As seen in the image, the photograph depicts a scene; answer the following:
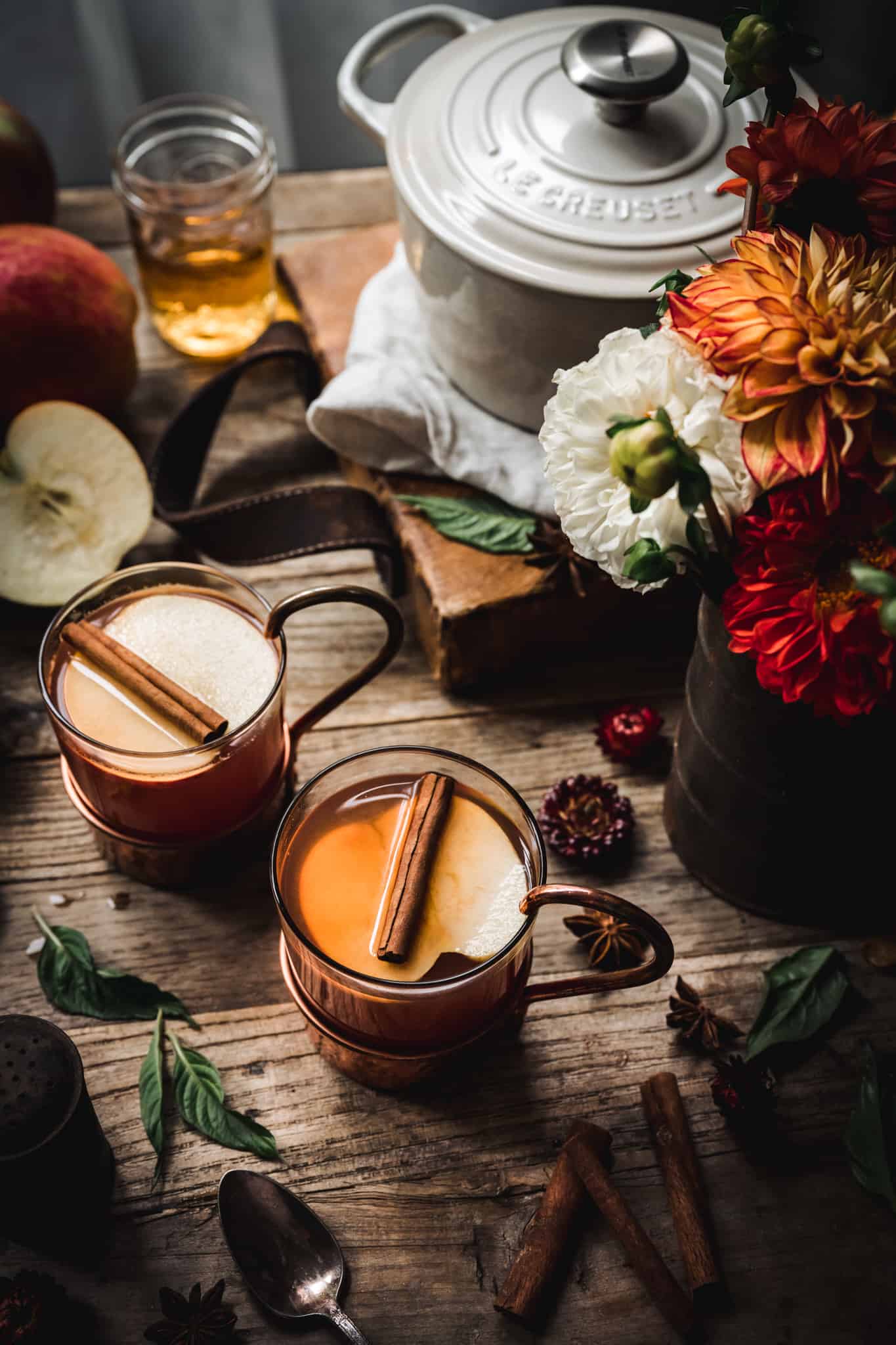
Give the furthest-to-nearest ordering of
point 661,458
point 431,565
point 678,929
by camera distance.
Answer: point 431,565 < point 678,929 < point 661,458

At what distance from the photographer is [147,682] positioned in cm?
75

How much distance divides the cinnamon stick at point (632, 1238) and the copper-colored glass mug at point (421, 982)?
9 cm

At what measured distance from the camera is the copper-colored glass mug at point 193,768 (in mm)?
735

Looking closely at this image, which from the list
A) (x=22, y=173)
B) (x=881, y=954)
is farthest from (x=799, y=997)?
(x=22, y=173)

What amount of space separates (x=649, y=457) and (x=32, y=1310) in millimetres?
529

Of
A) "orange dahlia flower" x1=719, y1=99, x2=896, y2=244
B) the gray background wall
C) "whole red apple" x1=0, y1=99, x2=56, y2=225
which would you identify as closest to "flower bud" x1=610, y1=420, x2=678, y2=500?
"orange dahlia flower" x1=719, y1=99, x2=896, y2=244

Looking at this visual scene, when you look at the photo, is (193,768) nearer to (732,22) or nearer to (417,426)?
(417,426)

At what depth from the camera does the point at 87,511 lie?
956mm

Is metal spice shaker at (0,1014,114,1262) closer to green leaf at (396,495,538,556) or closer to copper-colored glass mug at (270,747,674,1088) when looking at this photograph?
copper-colored glass mug at (270,747,674,1088)

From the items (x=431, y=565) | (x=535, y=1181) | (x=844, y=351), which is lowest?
(x=535, y=1181)

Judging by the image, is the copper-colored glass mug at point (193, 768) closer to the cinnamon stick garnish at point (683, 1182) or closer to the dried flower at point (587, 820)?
the dried flower at point (587, 820)

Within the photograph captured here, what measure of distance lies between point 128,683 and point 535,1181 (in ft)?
1.28

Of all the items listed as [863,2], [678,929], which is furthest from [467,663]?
[863,2]

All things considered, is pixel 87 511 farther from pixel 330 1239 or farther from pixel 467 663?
pixel 330 1239
